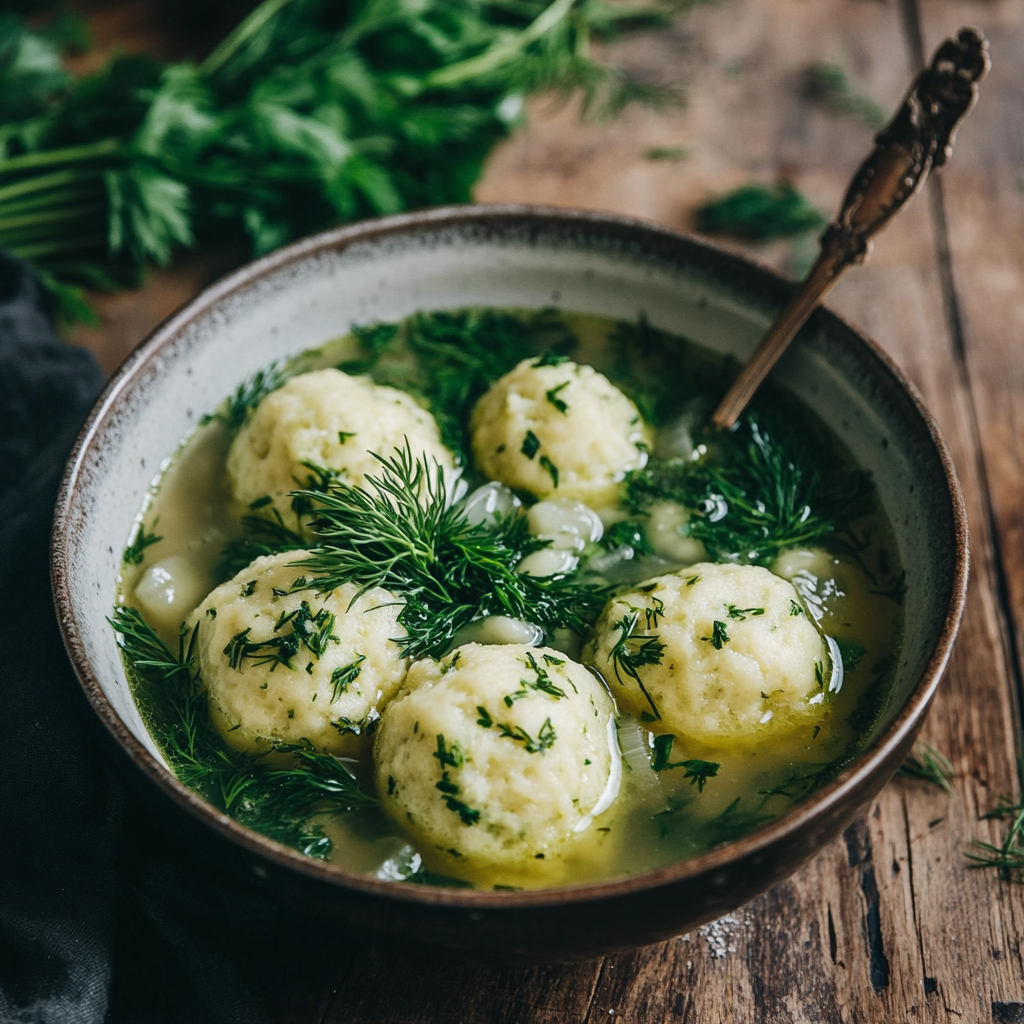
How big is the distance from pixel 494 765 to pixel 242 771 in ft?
2.01

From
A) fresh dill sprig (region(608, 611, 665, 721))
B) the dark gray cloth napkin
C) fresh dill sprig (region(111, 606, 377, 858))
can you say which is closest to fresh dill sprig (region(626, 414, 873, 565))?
fresh dill sprig (region(608, 611, 665, 721))

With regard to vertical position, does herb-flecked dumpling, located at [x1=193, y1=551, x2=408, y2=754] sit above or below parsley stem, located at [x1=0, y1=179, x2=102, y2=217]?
below

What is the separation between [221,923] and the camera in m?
2.40

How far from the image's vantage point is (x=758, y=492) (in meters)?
2.90

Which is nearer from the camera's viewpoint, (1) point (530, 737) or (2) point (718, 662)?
(1) point (530, 737)

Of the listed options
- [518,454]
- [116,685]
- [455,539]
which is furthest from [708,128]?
[116,685]

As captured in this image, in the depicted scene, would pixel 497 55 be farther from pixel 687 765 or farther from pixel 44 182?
pixel 687 765

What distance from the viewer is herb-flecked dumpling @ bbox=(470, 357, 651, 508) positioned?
286 centimetres

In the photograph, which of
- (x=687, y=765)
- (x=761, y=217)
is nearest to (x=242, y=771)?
(x=687, y=765)

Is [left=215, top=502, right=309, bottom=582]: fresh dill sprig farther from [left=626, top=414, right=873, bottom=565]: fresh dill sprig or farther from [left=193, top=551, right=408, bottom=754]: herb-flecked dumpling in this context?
[left=626, top=414, right=873, bottom=565]: fresh dill sprig

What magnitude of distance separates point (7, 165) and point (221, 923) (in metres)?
2.83

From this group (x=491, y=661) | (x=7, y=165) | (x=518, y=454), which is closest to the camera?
(x=491, y=661)

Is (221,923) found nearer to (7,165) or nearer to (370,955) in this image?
(370,955)

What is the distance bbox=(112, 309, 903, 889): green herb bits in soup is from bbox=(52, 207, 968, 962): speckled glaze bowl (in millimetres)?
97
